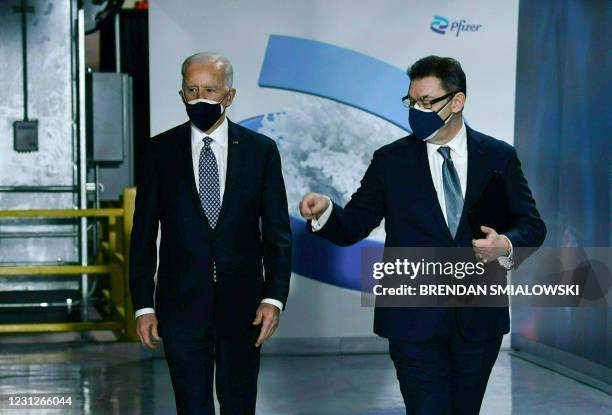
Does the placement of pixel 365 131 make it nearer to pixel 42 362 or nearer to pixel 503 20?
pixel 503 20

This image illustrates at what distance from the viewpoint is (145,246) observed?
4.09 metres

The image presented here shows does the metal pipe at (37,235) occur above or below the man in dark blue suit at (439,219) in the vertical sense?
below

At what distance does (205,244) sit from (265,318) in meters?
0.33

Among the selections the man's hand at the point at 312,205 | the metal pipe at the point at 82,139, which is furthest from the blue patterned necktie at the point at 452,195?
the metal pipe at the point at 82,139

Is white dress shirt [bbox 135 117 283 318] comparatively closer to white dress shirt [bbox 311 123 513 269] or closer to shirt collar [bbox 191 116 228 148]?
shirt collar [bbox 191 116 228 148]

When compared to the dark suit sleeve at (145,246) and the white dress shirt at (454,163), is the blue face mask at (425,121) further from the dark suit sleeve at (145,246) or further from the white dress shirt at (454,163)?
the dark suit sleeve at (145,246)

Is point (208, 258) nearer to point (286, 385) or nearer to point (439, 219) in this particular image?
point (439, 219)

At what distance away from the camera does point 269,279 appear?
4137 millimetres

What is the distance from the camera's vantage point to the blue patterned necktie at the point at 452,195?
390cm

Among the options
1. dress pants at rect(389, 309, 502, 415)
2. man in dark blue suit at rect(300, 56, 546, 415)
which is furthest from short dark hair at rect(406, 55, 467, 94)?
dress pants at rect(389, 309, 502, 415)

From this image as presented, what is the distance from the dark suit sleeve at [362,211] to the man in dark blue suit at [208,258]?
31cm

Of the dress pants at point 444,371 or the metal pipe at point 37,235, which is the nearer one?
the dress pants at point 444,371

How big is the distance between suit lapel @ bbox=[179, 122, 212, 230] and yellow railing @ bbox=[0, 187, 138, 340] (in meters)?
4.54

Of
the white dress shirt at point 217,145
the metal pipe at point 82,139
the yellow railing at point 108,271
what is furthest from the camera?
the metal pipe at point 82,139
